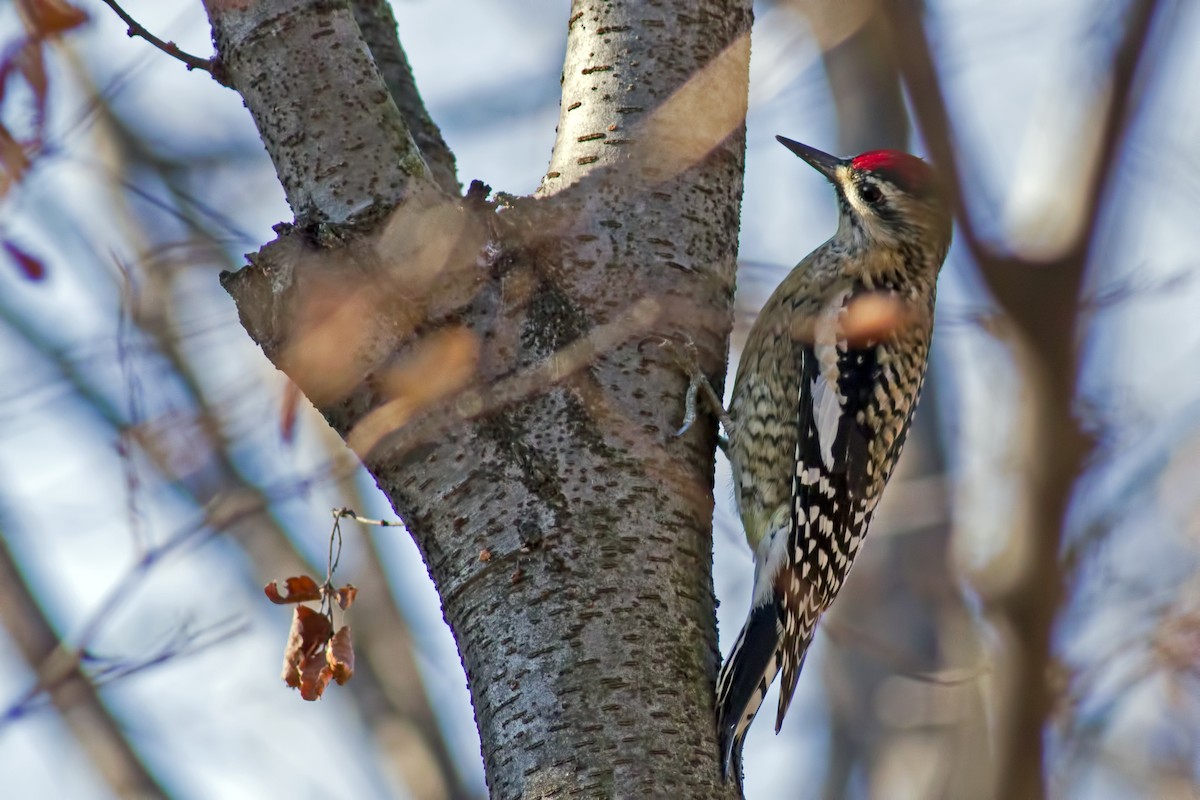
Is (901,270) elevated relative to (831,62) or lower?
lower

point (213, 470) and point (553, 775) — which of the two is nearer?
point (553, 775)

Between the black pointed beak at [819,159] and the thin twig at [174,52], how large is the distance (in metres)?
2.44

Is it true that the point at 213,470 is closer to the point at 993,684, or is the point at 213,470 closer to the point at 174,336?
the point at 174,336

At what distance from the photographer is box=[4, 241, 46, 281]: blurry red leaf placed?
13.2ft

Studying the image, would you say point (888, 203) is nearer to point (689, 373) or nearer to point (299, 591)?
point (689, 373)

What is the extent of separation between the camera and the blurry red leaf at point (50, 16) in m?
3.73

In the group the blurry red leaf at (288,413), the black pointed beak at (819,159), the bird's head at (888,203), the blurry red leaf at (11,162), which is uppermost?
the blurry red leaf at (11,162)

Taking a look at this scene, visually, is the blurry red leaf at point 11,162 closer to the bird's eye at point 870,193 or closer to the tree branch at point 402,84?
the tree branch at point 402,84

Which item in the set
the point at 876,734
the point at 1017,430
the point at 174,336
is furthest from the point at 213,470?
the point at 1017,430

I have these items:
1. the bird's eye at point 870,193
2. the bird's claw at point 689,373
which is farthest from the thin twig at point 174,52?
the bird's eye at point 870,193

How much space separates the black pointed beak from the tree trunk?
1.81 metres

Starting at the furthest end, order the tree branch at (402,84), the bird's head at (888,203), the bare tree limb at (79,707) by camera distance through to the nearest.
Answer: the bare tree limb at (79,707), the bird's head at (888,203), the tree branch at (402,84)

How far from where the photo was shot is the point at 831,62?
725cm

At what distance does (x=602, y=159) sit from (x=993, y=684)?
4.67ft
